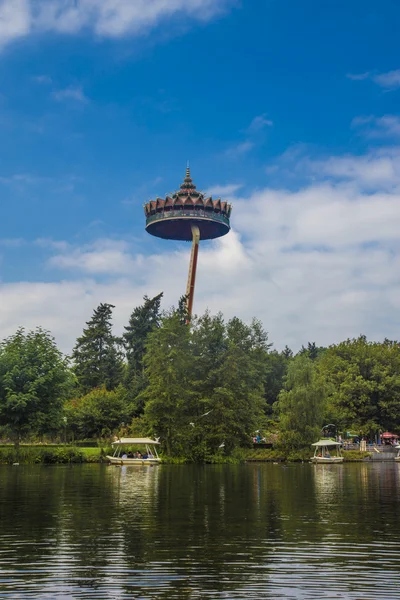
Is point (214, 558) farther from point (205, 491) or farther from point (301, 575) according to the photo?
point (205, 491)

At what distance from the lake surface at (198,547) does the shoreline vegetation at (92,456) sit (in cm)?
3400

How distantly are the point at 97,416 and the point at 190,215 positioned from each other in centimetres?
4801

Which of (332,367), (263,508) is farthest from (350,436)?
(263,508)

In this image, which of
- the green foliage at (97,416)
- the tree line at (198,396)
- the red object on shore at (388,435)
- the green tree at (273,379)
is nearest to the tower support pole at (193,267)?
the green tree at (273,379)

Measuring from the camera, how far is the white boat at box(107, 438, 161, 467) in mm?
61662

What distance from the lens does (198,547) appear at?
14500 mm

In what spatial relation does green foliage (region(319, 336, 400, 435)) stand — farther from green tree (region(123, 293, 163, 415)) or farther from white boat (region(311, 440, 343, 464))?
green tree (region(123, 293, 163, 415))

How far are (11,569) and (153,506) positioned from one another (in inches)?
460

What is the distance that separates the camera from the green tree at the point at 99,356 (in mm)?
104000

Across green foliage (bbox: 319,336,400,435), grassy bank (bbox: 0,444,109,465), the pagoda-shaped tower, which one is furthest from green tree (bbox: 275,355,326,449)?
the pagoda-shaped tower

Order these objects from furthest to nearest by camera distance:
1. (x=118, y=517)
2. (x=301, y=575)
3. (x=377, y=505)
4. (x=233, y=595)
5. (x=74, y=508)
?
1. (x=377, y=505)
2. (x=74, y=508)
3. (x=118, y=517)
4. (x=301, y=575)
5. (x=233, y=595)

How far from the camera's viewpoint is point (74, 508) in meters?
22.6

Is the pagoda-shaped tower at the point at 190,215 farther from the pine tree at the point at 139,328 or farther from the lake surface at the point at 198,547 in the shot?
the lake surface at the point at 198,547

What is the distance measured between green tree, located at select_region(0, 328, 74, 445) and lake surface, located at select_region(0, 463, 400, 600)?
34.5m
